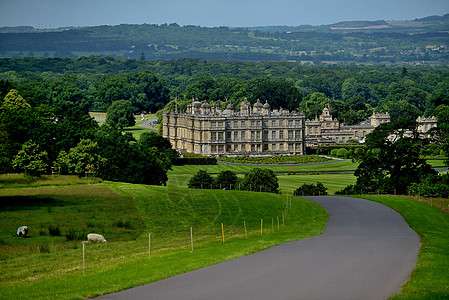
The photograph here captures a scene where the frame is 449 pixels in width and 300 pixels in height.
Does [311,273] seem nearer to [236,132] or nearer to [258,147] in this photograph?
[236,132]

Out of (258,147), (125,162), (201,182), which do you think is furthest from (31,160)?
(258,147)

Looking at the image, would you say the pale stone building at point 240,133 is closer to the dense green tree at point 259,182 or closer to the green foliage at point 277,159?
the green foliage at point 277,159

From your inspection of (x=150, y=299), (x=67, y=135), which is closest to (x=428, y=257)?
(x=150, y=299)

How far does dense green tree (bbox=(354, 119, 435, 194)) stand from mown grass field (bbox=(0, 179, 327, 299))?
16928mm

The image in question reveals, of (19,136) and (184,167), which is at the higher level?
(19,136)

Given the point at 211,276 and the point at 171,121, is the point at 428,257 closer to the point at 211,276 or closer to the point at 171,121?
the point at 211,276

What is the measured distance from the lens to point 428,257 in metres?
38.9

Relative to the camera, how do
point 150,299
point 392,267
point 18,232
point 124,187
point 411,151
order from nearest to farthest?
point 150,299 → point 392,267 → point 18,232 → point 124,187 → point 411,151

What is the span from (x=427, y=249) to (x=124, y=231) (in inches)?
799

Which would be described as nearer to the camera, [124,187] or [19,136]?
[124,187]

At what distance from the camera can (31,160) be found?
8150cm

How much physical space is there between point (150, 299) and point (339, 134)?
505 feet

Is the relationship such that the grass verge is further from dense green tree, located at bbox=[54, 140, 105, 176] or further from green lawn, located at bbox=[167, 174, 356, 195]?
dense green tree, located at bbox=[54, 140, 105, 176]

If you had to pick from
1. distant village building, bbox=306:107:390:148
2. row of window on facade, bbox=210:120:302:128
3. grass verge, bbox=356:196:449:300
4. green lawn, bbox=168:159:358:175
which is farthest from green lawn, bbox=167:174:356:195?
distant village building, bbox=306:107:390:148
